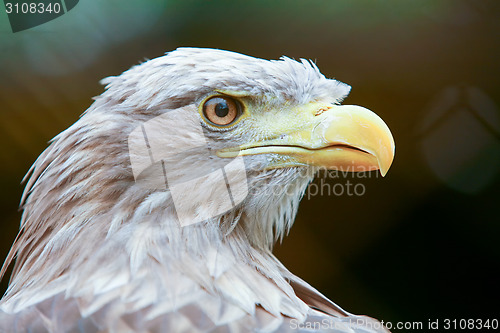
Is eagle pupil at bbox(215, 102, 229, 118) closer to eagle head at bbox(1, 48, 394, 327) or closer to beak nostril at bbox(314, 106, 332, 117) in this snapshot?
eagle head at bbox(1, 48, 394, 327)

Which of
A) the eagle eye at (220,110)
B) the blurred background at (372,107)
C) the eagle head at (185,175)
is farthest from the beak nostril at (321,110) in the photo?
the blurred background at (372,107)

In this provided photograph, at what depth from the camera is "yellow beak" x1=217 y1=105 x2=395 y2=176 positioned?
130 cm

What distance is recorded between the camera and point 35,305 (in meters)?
1.17

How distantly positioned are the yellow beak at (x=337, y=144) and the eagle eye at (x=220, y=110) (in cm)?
8

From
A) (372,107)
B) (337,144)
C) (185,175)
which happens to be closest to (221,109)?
(185,175)

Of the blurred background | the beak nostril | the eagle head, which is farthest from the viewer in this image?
the blurred background

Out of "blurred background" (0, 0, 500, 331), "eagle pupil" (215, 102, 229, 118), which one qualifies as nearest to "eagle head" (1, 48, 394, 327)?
"eagle pupil" (215, 102, 229, 118)

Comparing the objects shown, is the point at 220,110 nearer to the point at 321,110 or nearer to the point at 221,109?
the point at 221,109

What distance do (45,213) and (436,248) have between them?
7.43 feet

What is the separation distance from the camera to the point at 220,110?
1.34m

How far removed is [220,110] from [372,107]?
1.60 m

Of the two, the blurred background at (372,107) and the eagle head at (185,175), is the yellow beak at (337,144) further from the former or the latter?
the blurred background at (372,107)

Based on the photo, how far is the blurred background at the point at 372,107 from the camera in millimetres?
2385

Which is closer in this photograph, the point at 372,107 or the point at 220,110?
the point at 220,110
